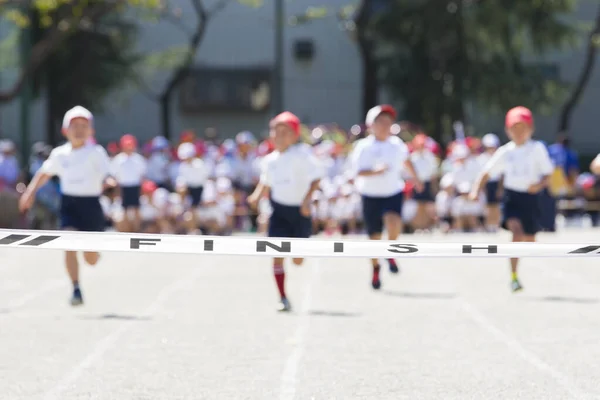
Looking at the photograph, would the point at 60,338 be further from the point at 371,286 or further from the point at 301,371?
the point at 371,286

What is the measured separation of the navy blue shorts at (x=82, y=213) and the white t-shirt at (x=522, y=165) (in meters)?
3.87

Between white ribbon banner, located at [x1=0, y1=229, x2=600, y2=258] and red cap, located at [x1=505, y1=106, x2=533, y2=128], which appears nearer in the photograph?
white ribbon banner, located at [x1=0, y1=229, x2=600, y2=258]

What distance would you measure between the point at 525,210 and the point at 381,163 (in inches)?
63.6

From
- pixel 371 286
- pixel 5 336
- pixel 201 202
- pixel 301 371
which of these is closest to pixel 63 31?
pixel 201 202

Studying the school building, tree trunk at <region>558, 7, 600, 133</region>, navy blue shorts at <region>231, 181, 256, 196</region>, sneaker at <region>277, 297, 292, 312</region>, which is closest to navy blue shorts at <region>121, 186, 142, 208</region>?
navy blue shorts at <region>231, 181, 256, 196</region>

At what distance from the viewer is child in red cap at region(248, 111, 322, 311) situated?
1292 cm

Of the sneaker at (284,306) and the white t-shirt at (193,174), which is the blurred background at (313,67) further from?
the sneaker at (284,306)

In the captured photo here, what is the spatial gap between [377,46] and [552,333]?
31098 mm

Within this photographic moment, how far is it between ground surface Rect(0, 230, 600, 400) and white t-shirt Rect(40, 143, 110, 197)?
1067 millimetres

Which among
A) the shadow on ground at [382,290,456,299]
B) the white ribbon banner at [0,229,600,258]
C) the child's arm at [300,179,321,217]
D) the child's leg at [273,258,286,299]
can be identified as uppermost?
the child's arm at [300,179,321,217]

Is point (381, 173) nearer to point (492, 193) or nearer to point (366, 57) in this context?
point (492, 193)

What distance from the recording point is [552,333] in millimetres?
10680

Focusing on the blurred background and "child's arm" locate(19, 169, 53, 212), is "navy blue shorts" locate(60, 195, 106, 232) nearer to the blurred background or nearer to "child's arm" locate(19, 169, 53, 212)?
"child's arm" locate(19, 169, 53, 212)

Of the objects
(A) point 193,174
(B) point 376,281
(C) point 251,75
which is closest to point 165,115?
(C) point 251,75
